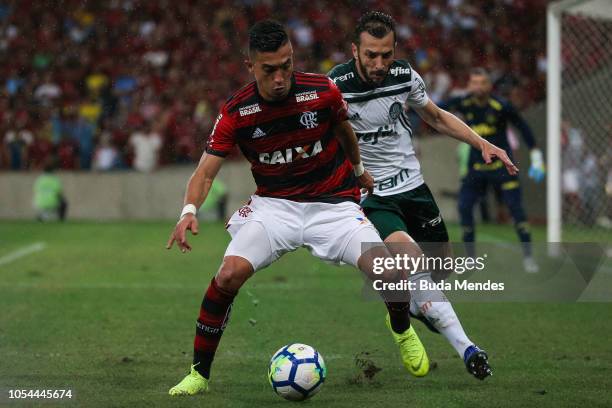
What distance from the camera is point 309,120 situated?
5.86 m

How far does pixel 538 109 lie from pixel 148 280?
31.8ft

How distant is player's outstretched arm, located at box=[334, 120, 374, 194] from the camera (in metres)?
6.03

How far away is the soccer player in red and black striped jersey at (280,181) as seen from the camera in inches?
223

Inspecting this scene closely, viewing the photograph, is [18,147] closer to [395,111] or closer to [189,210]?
[395,111]

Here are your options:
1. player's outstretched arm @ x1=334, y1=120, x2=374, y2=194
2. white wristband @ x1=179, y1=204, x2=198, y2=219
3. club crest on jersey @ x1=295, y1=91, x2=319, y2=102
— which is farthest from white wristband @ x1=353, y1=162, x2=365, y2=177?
white wristband @ x1=179, y1=204, x2=198, y2=219

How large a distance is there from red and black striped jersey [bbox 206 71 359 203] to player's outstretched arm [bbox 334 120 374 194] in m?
0.05

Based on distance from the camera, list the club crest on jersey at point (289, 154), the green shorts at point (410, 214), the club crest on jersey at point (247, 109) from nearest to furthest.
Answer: the club crest on jersey at point (247, 109)
the club crest on jersey at point (289, 154)
the green shorts at point (410, 214)

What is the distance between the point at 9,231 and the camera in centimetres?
1802

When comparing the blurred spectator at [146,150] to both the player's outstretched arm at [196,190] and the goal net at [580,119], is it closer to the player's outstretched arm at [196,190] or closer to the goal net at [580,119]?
the goal net at [580,119]

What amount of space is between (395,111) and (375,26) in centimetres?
66

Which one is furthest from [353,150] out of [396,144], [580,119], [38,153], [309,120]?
[38,153]

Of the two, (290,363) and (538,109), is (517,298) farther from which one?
(538,109)

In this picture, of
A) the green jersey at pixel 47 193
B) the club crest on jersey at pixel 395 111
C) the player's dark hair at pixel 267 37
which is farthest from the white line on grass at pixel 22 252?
the player's dark hair at pixel 267 37

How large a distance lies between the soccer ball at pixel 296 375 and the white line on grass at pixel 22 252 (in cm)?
Answer: 818
